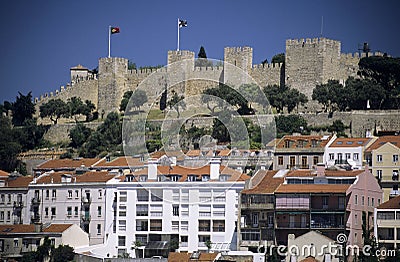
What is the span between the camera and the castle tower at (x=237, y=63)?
65.8 m

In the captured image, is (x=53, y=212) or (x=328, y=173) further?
(x=53, y=212)

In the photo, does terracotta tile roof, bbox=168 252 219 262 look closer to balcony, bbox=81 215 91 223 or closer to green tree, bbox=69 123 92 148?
balcony, bbox=81 215 91 223

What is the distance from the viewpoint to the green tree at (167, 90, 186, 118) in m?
64.6

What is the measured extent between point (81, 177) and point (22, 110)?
79.3 feet

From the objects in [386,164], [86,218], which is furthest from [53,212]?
[386,164]

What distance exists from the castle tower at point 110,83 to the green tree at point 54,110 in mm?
2396

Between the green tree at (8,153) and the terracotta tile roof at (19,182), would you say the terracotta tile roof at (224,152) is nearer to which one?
the terracotta tile roof at (19,182)

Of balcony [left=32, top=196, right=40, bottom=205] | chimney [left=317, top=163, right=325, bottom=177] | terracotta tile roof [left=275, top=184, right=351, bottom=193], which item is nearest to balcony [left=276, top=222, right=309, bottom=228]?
terracotta tile roof [left=275, top=184, right=351, bottom=193]

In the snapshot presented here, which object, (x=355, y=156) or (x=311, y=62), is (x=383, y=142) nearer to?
(x=355, y=156)

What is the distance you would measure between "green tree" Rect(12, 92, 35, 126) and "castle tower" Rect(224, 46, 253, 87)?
1186 cm

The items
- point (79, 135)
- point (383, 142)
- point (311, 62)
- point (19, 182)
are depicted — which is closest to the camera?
point (383, 142)

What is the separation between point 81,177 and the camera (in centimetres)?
4725

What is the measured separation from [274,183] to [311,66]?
2195cm

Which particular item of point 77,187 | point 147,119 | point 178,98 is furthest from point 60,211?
point 178,98
